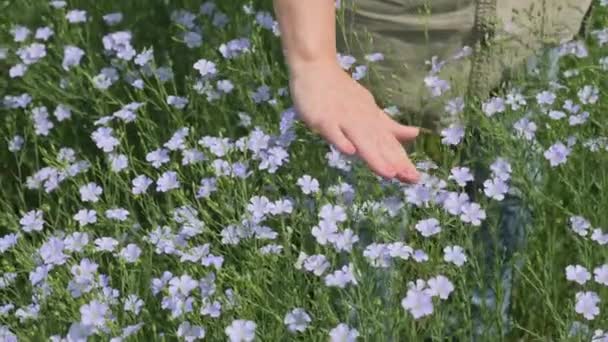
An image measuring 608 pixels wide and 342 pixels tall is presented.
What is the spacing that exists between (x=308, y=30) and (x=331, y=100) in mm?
115

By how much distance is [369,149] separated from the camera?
1452 millimetres

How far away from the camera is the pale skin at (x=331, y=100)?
1.45 meters

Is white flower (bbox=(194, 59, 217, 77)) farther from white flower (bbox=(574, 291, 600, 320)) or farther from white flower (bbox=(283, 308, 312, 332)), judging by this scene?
white flower (bbox=(574, 291, 600, 320))

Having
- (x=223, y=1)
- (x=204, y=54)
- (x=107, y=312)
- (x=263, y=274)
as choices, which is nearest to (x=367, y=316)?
(x=263, y=274)

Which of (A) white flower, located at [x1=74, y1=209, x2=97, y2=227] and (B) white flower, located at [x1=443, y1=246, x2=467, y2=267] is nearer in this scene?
(B) white flower, located at [x1=443, y1=246, x2=467, y2=267]

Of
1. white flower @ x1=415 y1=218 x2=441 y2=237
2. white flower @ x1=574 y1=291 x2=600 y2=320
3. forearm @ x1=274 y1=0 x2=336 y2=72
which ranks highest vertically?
forearm @ x1=274 y1=0 x2=336 y2=72

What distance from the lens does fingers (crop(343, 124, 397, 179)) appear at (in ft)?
4.70

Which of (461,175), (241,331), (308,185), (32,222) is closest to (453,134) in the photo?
(461,175)

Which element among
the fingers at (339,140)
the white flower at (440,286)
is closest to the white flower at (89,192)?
the white flower at (440,286)

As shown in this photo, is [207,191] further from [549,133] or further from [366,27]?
[549,133]

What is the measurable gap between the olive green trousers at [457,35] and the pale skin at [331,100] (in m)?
0.36

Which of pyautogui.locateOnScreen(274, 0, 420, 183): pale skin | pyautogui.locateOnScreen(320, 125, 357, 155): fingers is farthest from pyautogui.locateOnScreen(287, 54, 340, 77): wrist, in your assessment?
pyautogui.locateOnScreen(320, 125, 357, 155): fingers

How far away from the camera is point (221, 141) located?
234 centimetres

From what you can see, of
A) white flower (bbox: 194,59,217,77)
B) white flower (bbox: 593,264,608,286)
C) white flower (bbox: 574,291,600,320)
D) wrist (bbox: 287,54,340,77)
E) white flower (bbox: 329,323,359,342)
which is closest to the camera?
wrist (bbox: 287,54,340,77)
